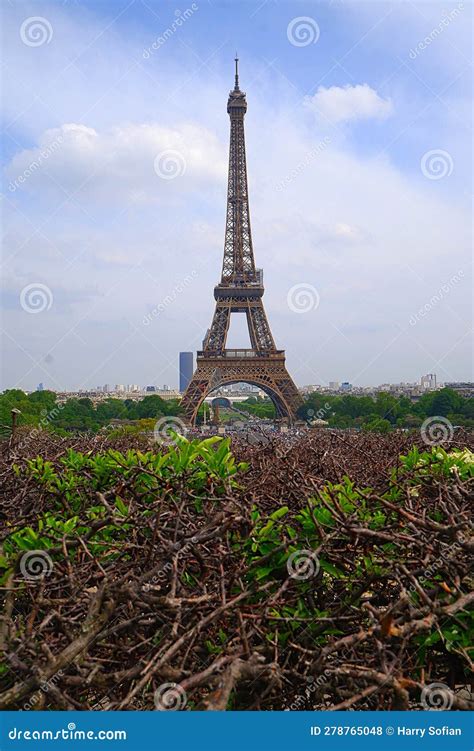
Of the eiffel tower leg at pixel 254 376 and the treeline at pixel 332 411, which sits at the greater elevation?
the eiffel tower leg at pixel 254 376

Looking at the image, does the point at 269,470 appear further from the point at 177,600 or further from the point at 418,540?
the point at 177,600

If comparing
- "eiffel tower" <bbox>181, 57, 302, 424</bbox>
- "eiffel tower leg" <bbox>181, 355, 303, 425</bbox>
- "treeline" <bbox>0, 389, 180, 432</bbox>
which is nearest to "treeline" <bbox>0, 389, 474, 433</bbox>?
"treeline" <bbox>0, 389, 180, 432</bbox>

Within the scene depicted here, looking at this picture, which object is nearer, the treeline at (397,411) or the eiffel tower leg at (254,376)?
the treeline at (397,411)

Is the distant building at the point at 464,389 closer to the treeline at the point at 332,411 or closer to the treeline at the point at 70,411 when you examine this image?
the treeline at the point at 332,411

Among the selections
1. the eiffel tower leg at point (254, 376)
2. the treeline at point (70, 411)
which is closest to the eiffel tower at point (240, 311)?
the eiffel tower leg at point (254, 376)

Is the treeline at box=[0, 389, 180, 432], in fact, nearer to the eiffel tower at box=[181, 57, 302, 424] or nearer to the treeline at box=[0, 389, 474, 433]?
the treeline at box=[0, 389, 474, 433]
